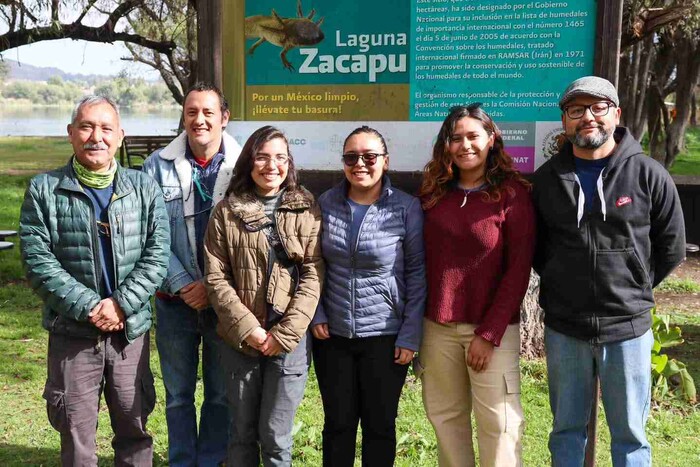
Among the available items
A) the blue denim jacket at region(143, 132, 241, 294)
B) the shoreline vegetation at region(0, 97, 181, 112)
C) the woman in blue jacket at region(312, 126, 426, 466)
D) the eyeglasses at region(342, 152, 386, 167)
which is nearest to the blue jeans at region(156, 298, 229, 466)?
the blue denim jacket at region(143, 132, 241, 294)

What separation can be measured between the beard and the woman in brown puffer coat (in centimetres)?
115

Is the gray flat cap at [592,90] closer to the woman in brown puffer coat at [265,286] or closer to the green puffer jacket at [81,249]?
the woman in brown puffer coat at [265,286]

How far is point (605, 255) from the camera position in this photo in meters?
2.95

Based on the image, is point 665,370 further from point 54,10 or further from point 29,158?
point 29,158

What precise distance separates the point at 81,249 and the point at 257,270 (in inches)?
29.1

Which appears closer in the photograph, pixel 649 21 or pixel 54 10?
pixel 649 21

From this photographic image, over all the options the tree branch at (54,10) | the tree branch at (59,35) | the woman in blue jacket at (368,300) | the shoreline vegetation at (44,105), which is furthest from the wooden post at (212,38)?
the shoreline vegetation at (44,105)

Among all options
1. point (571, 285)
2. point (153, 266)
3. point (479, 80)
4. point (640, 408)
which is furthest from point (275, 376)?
point (479, 80)

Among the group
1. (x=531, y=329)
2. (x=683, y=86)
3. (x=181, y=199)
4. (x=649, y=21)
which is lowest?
(x=531, y=329)

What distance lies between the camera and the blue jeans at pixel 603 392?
3.01 m

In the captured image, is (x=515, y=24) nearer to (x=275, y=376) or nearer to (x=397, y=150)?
(x=397, y=150)

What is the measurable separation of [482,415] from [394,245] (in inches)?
32.1

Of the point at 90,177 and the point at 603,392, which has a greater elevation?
the point at 90,177

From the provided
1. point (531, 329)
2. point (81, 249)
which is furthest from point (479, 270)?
point (531, 329)
